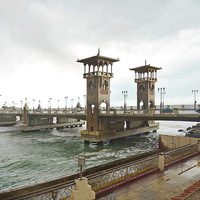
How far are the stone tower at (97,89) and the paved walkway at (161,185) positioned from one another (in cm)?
2747

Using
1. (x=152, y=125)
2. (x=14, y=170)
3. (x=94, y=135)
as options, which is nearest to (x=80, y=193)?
(x=14, y=170)

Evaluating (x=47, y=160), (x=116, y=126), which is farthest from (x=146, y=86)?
(x=47, y=160)

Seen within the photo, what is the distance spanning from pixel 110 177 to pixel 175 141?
67.4ft

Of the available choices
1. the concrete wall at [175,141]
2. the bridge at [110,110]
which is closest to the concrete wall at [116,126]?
the bridge at [110,110]

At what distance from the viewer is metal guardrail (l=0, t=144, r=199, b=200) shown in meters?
9.77

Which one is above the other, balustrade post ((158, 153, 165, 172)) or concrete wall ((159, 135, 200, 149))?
balustrade post ((158, 153, 165, 172))

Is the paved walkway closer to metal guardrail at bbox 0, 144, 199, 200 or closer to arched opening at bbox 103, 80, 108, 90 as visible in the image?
metal guardrail at bbox 0, 144, 199, 200

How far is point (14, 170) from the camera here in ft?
81.9

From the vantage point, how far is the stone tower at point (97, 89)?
138 feet

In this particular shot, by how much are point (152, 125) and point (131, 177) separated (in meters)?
45.8

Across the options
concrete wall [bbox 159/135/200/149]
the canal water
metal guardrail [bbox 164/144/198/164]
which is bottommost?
the canal water

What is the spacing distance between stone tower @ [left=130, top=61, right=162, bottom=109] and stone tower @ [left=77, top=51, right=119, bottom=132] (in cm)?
1190

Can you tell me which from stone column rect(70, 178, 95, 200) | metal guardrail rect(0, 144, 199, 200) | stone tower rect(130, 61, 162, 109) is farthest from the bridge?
stone column rect(70, 178, 95, 200)

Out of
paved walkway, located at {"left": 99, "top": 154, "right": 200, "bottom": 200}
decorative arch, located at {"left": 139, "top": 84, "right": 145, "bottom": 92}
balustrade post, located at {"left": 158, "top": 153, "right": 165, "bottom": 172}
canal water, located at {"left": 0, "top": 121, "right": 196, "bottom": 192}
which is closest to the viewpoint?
A: paved walkway, located at {"left": 99, "top": 154, "right": 200, "bottom": 200}
